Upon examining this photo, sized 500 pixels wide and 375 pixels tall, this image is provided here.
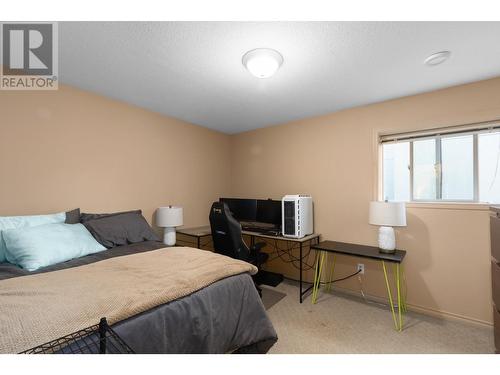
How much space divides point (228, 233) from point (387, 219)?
5.27 feet

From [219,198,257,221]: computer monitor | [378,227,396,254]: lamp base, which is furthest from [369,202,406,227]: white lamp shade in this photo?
[219,198,257,221]: computer monitor

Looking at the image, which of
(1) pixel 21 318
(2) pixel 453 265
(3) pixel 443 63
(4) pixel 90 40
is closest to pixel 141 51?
(4) pixel 90 40

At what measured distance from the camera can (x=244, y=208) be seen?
3.40 metres

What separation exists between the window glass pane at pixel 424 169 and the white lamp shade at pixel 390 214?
46 centimetres

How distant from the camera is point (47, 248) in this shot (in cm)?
151

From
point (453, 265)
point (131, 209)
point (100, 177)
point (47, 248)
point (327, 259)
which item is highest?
point (100, 177)

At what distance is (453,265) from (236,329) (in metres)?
2.19

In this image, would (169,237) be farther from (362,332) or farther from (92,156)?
(362,332)

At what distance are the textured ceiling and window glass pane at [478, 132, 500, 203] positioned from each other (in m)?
0.58

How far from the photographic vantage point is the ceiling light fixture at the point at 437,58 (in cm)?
160

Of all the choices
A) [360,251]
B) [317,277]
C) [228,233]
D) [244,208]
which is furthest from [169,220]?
[360,251]

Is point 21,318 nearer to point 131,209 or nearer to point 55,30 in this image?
point 55,30

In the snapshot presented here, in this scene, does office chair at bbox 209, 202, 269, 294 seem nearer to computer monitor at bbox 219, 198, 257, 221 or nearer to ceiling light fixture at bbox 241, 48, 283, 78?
computer monitor at bbox 219, 198, 257, 221

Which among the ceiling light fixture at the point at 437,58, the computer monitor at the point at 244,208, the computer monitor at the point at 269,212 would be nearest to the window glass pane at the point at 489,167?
the ceiling light fixture at the point at 437,58
